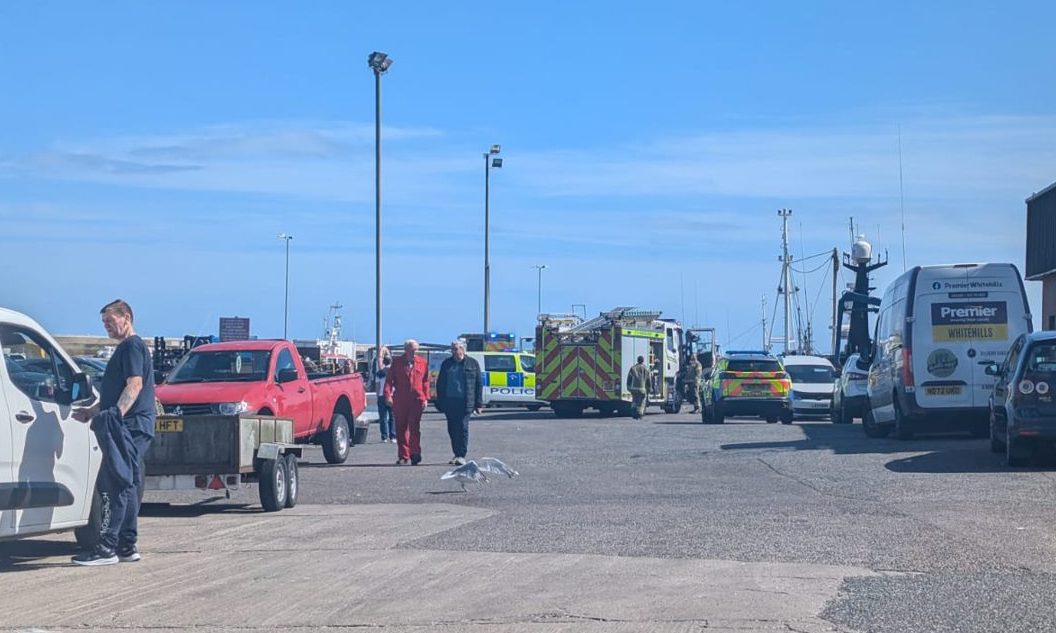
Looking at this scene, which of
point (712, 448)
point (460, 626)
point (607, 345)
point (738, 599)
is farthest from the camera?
point (607, 345)

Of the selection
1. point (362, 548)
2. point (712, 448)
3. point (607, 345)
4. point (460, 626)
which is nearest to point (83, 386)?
point (362, 548)

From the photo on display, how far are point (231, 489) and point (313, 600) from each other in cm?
476

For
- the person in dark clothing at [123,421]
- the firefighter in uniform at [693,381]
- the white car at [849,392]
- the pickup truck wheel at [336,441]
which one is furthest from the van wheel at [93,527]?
the firefighter in uniform at [693,381]

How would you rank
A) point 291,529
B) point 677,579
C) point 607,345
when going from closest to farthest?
point 677,579, point 291,529, point 607,345

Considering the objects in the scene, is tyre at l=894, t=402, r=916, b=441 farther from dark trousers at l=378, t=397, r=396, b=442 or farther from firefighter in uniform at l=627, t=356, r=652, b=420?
firefighter in uniform at l=627, t=356, r=652, b=420

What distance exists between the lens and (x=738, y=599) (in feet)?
27.8

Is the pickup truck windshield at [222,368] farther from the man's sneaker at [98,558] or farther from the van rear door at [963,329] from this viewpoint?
the van rear door at [963,329]

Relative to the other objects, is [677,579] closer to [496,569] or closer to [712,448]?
[496,569]

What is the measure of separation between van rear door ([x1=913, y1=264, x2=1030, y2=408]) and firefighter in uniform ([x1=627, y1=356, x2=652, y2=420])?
47.0ft

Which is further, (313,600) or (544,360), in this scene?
(544,360)

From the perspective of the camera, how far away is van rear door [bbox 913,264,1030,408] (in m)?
21.3

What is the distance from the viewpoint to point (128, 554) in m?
10.4

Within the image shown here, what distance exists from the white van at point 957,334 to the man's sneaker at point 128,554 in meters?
14.2

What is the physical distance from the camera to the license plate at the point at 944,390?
21344 millimetres
